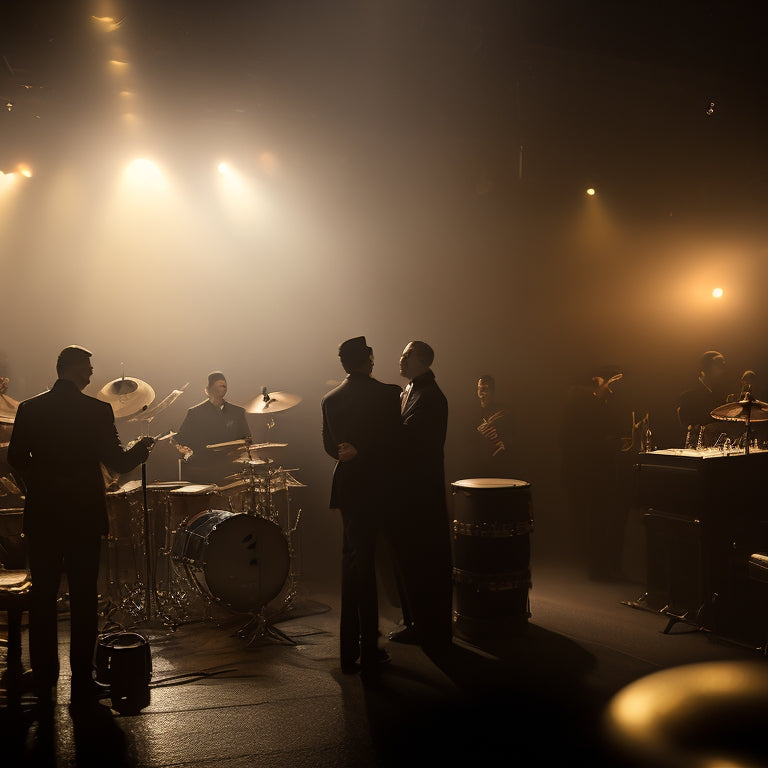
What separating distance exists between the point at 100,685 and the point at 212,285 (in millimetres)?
5952

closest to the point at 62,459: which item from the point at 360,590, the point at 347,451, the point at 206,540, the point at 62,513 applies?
the point at 62,513

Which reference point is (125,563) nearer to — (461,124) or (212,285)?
(212,285)

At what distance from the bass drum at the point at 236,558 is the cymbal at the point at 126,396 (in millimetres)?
1869

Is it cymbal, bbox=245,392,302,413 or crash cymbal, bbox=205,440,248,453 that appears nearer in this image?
crash cymbal, bbox=205,440,248,453

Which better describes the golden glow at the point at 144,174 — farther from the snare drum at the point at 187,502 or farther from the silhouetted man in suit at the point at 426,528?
the silhouetted man in suit at the point at 426,528

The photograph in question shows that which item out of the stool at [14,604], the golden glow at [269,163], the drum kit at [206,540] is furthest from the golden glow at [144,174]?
the stool at [14,604]

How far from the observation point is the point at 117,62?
6.91 m

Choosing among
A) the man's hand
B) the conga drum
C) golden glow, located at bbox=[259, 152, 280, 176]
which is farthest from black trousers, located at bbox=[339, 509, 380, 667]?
golden glow, located at bbox=[259, 152, 280, 176]

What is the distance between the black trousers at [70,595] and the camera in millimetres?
4243

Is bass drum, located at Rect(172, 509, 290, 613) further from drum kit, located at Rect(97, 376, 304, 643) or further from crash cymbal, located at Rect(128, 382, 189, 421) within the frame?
→ crash cymbal, located at Rect(128, 382, 189, 421)

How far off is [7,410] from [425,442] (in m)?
4.09

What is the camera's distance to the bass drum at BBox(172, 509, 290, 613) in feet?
17.7

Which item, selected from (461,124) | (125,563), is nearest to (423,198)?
(461,124)

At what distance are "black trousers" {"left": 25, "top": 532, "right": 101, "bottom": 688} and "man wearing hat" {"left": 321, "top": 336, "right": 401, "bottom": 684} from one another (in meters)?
1.40
